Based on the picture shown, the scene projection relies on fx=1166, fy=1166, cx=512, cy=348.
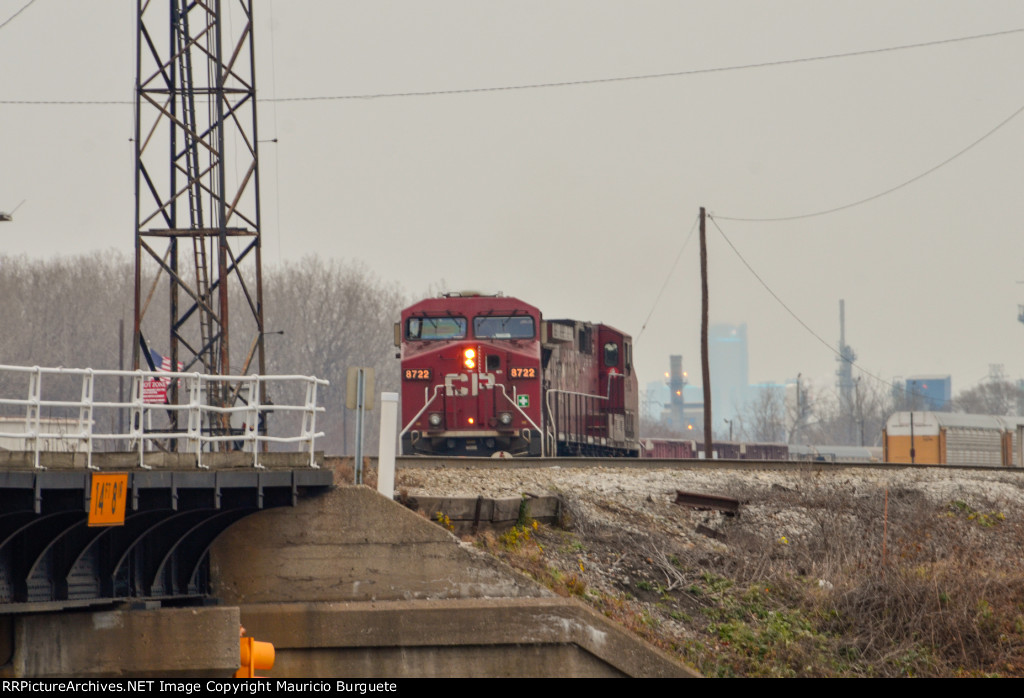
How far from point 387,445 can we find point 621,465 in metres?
7.88

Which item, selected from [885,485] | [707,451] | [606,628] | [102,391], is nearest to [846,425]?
[102,391]

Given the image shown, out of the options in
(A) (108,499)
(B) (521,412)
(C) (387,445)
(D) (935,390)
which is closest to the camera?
(A) (108,499)

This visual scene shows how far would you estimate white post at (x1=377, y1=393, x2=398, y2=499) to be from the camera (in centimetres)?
1504

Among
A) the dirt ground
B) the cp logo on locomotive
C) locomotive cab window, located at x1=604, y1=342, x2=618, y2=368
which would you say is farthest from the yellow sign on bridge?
locomotive cab window, located at x1=604, y1=342, x2=618, y2=368

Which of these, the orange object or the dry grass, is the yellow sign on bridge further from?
the dry grass

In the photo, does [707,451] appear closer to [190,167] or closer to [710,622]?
[190,167]

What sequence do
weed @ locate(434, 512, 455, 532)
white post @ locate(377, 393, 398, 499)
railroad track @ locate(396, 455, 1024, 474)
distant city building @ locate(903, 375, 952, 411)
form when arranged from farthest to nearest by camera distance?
distant city building @ locate(903, 375, 952, 411) → railroad track @ locate(396, 455, 1024, 474) → weed @ locate(434, 512, 455, 532) → white post @ locate(377, 393, 398, 499)

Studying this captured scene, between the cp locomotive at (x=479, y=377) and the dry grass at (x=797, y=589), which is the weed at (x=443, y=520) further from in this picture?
the cp locomotive at (x=479, y=377)

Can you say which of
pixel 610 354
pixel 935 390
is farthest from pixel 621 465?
pixel 935 390

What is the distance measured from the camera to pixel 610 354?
31.5 m

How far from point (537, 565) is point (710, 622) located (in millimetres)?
2562

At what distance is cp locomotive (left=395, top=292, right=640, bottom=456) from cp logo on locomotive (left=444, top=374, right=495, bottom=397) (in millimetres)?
22

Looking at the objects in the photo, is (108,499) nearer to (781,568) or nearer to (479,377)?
(781,568)

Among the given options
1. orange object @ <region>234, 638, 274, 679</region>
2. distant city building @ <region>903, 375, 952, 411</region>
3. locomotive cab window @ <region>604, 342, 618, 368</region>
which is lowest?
orange object @ <region>234, 638, 274, 679</region>
